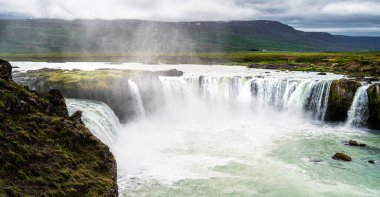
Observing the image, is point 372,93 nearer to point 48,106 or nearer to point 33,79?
point 48,106

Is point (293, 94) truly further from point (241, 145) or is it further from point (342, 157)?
point (342, 157)

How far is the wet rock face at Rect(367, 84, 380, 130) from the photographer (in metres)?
45.7

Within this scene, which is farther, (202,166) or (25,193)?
(202,166)

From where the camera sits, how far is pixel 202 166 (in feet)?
97.8

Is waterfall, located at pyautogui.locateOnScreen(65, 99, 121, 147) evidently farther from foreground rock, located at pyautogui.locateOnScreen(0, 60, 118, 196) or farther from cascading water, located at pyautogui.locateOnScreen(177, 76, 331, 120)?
cascading water, located at pyautogui.locateOnScreen(177, 76, 331, 120)

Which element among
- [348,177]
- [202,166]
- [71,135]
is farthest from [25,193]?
[348,177]

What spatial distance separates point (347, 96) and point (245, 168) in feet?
84.1

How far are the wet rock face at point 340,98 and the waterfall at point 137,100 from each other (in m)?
24.9

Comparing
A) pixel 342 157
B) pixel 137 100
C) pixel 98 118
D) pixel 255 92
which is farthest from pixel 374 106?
pixel 98 118

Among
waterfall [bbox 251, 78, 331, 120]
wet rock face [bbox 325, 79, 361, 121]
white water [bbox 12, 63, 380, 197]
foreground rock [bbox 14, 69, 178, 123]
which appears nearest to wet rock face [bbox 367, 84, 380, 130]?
wet rock face [bbox 325, 79, 361, 121]

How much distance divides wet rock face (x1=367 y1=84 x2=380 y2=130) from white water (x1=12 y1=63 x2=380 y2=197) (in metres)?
2.81

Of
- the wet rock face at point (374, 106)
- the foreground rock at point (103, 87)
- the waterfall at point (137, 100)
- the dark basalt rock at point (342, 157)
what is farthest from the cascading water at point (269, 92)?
the dark basalt rock at point (342, 157)

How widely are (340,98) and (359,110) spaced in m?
2.85

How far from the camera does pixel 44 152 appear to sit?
17359 mm
